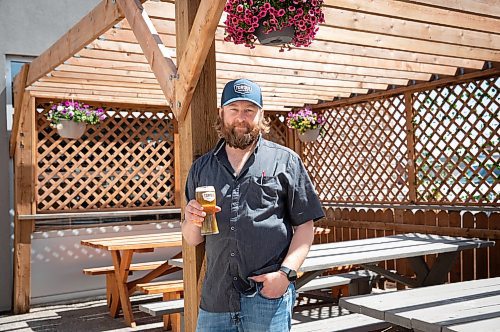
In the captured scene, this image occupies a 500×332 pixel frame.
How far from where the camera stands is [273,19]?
190cm

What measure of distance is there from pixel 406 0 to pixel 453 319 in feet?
5.16

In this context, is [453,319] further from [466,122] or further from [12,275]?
[12,275]

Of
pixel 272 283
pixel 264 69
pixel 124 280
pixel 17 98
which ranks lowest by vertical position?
pixel 124 280

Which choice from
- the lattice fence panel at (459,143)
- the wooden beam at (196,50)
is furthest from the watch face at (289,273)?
the lattice fence panel at (459,143)

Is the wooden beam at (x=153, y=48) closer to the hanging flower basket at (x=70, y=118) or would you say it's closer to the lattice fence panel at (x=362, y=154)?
the hanging flower basket at (x=70, y=118)

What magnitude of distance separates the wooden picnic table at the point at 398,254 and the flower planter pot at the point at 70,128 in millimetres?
2282

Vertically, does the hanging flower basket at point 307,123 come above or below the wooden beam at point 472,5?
below

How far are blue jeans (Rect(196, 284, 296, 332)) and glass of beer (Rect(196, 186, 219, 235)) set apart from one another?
206 mm

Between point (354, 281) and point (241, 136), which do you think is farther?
point (354, 281)

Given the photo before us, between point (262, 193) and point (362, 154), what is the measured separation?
162 inches

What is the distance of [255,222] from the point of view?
1.54 m

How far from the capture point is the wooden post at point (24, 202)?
15.3 feet

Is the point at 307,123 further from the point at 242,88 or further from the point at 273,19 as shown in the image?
the point at 242,88

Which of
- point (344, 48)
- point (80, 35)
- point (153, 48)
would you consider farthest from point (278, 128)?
point (153, 48)
